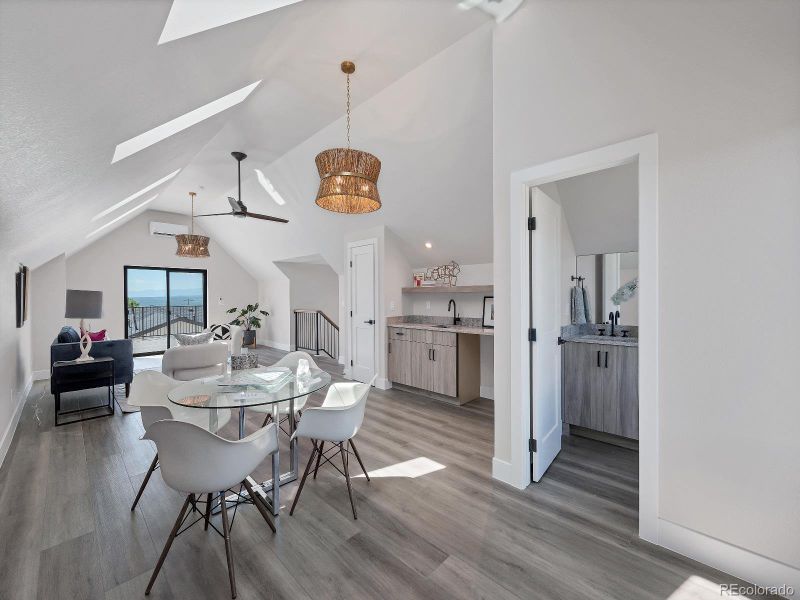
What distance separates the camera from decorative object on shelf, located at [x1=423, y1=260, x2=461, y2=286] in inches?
200

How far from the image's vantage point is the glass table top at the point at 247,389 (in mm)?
2066

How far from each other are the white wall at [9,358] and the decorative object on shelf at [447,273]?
466cm

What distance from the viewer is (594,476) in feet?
8.92

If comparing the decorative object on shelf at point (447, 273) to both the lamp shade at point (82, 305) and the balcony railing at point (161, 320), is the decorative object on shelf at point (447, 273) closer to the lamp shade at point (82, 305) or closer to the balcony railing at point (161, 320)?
the lamp shade at point (82, 305)

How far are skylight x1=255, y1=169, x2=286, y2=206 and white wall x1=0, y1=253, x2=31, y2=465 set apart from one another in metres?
3.13

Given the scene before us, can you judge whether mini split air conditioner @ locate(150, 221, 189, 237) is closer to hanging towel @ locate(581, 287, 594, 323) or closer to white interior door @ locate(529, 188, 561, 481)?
white interior door @ locate(529, 188, 561, 481)

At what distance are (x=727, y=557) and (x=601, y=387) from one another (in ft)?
5.26

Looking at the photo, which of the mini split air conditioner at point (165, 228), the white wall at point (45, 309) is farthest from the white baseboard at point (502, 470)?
the mini split air conditioner at point (165, 228)

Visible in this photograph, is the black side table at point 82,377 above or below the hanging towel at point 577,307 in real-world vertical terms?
below

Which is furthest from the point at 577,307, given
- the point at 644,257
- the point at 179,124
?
the point at 179,124

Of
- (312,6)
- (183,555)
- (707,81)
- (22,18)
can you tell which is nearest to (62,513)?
(183,555)

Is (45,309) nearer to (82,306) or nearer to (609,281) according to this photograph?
(82,306)

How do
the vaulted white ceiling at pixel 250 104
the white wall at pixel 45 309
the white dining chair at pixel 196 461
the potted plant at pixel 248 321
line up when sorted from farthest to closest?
the potted plant at pixel 248 321 < the white wall at pixel 45 309 < the white dining chair at pixel 196 461 < the vaulted white ceiling at pixel 250 104

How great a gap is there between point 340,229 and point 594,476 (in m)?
4.76
